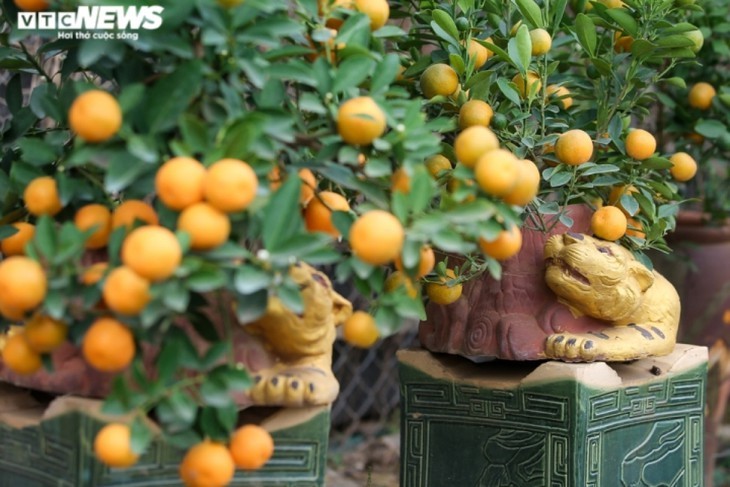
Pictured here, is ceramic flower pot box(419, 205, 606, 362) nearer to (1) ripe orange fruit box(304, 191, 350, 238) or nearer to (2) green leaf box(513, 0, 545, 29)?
(2) green leaf box(513, 0, 545, 29)

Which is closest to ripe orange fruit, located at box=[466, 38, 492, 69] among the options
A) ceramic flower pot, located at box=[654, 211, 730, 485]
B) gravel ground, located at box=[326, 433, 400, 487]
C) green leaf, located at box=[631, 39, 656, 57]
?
green leaf, located at box=[631, 39, 656, 57]

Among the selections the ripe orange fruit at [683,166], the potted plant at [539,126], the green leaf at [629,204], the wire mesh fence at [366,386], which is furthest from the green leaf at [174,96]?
the wire mesh fence at [366,386]

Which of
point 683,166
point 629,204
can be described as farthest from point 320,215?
point 683,166

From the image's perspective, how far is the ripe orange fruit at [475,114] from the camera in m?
1.63

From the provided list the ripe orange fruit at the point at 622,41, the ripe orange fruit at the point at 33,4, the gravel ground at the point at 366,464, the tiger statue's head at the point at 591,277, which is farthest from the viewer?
the gravel ground at the point at 366,464

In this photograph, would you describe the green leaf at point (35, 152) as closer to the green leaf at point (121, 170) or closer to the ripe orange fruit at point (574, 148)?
the green leaf at point (121, 170)

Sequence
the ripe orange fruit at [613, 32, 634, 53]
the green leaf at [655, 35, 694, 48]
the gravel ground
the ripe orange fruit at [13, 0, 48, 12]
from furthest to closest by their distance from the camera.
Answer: the gravel ground < the ripe orange fruit at [613, 32, 634, 53] < the green leaf at [655, 35, 694, 48] < the ripe orange fruit at [13, 0, 48, 12]

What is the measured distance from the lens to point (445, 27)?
1665mm

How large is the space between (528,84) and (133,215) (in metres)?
0.81

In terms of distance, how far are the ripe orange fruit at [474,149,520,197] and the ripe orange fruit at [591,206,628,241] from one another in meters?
0.59

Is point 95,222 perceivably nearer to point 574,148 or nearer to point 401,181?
point 401,181

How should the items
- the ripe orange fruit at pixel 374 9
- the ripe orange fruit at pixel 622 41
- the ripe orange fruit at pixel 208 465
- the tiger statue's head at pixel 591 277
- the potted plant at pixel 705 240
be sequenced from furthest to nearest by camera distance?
the potted plant at pixel 705 240, the ripe orange fruit at pixel 622 41, the tiger statue's head at pixel 591 277, the ripe orange fruit at pixel 374 9, the ripe orange fruit at pixel 208 465

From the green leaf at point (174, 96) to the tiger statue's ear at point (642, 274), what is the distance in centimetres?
87

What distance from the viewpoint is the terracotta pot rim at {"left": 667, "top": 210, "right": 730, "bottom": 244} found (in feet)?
8.53
